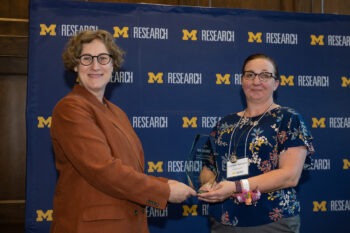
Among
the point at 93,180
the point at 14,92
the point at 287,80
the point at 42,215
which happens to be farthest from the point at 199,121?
the point at 14,92

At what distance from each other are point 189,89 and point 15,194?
126 inches

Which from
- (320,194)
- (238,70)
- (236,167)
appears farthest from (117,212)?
(320,194)

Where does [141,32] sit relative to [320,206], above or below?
above

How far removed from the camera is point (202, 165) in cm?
174

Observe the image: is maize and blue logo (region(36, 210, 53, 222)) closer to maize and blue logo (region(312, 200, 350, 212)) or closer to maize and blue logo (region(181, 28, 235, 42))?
maize and blue logo (region(181, 28, 235, 42))

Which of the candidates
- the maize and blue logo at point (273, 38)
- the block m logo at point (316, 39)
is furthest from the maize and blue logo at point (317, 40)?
the maize and blue logo at point (273, 38)

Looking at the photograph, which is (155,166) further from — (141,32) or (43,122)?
(141,32)

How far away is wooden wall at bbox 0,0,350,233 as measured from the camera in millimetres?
4570

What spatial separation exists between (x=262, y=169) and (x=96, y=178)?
2.71ft

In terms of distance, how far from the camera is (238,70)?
10.2 feet

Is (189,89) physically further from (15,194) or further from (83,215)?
(15,194)

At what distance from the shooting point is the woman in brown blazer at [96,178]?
140 cm

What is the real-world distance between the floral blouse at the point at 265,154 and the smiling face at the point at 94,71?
0.71m

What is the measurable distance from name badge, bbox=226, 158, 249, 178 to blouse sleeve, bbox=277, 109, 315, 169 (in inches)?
7.4
